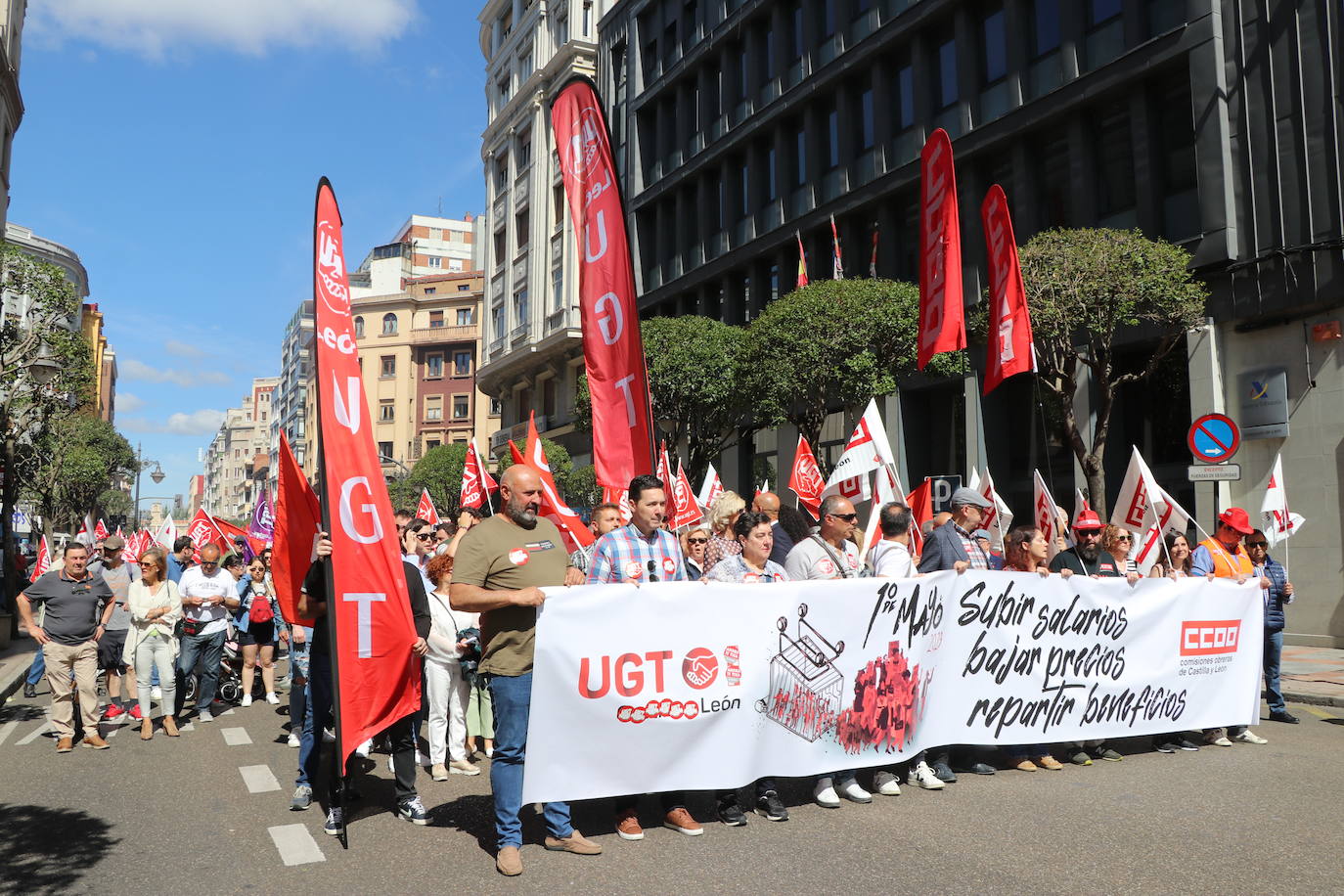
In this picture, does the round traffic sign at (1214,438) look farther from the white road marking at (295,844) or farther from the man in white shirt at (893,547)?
the white road marking at (295,844)

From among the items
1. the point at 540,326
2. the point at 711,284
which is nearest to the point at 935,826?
the point at 711,284

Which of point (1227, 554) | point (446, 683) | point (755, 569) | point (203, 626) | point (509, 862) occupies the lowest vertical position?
point (509, 862)

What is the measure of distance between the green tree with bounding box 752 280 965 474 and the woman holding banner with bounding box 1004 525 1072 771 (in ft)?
41.0

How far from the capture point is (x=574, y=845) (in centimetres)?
526

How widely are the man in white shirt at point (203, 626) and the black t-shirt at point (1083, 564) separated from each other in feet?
25.3

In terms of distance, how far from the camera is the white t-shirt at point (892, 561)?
666 cm

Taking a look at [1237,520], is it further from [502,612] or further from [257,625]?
[257,625]

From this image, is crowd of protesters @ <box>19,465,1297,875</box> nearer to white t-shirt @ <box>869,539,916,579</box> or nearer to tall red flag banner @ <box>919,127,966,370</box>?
white t-shirt @ <box>869,539,916,579</box>

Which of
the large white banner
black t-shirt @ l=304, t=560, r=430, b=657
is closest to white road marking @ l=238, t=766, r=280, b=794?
black t-shirt @ l=304, t=560, r=430, b=657

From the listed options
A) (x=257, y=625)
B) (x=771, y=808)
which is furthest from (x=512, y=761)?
(x=257, y=625)

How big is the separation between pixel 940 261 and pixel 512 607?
26.1 feet

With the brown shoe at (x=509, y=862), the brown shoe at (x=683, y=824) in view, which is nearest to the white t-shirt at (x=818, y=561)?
the brown shoe at (x=683, y=824)

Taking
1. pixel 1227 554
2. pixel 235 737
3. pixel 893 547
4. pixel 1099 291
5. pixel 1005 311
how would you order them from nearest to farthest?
pixel 893 547 < pixel 235 737 < pixel 1227 554 < pixel 1005 311 < pixel 1099 291

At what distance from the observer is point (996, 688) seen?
7035 millimetres
